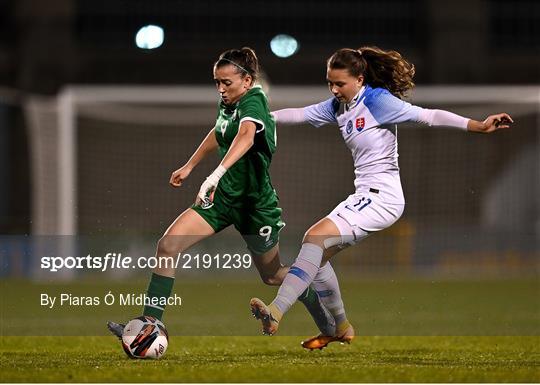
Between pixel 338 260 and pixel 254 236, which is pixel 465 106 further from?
pixel 254 236

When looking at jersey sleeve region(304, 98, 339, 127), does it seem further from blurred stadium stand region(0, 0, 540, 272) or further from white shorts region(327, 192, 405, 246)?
blurred stadium stand region(0, 0, 540, 272)

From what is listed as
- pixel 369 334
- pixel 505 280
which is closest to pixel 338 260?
pixel 505 280

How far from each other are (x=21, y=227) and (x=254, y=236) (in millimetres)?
17750

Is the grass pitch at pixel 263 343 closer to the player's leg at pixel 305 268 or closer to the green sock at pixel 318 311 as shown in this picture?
the green sock at pixel 318 311

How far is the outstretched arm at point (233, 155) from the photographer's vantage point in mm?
7328

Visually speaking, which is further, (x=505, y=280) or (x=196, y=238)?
(x=505, y=280)

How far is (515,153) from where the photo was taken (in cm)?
2441

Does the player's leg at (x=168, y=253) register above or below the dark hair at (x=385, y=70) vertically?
below

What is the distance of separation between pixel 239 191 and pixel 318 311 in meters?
0.97

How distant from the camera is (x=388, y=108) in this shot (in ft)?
25.6

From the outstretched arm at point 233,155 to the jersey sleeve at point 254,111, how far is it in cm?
4

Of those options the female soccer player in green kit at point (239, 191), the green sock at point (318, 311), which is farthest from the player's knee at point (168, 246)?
the green sock at point (318, 311)

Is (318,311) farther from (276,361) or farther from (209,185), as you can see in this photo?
(209,185)

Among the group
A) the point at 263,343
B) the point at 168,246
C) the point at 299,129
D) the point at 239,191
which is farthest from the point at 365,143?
the point at 299,129
